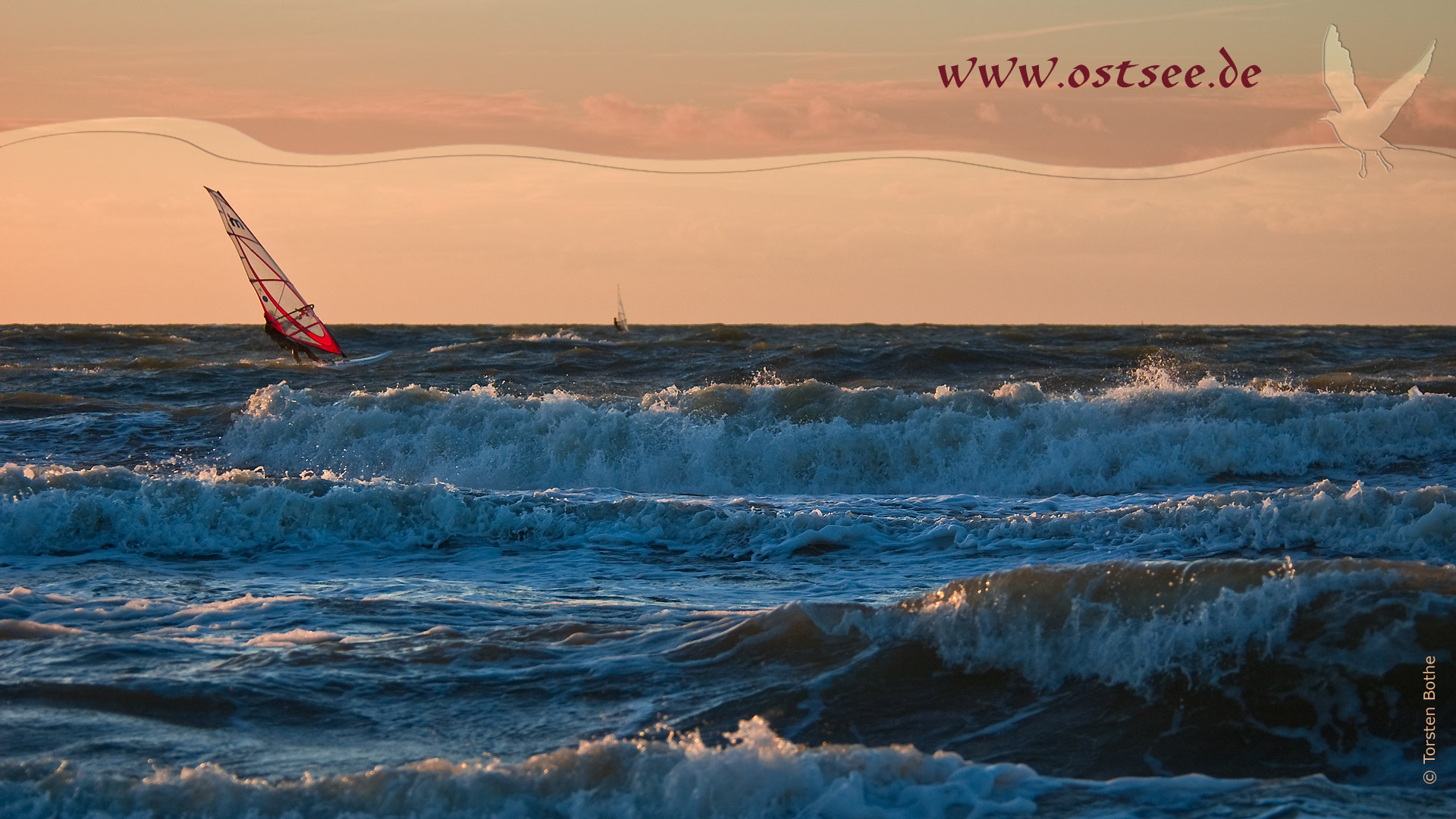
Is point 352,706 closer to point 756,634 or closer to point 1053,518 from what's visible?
point 756,634

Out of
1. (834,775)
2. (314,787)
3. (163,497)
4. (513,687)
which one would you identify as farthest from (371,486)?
(834,775)

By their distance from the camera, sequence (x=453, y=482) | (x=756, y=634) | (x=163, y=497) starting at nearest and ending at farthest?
(x=756, y=634), (x=163, y=497), (x=453, y=482)

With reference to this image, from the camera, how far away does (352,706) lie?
5270mm

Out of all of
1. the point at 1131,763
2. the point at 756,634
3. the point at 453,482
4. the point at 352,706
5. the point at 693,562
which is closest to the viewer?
the point at 1131,763

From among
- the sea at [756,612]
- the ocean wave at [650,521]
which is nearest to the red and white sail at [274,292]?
the sea at [756,612]

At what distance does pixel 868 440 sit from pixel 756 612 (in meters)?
8.19

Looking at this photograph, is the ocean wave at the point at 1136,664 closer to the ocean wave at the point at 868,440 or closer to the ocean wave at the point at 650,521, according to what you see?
the ocean wave at the point at 650,521

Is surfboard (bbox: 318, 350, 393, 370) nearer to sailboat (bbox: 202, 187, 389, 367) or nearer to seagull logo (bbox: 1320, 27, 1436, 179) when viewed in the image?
sailboat (bbox: 202, 187, 389, 367)

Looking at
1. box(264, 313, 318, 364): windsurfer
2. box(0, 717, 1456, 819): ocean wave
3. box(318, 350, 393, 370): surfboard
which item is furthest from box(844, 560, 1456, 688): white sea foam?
box(318, 350, 393, 370): surfboard

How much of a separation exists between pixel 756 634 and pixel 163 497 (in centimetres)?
640

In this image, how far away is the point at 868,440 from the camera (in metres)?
14.5

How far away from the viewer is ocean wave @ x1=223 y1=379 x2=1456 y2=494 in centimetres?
1384

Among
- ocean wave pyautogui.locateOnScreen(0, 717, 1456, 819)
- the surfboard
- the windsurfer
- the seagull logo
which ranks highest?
the seagull logo

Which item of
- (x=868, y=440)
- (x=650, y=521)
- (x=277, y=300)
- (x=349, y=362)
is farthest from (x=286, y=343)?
(x=650, y=521)
